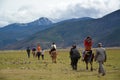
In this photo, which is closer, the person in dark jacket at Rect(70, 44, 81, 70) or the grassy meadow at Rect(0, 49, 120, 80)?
the grassy meadow at Rect(0, 49, 120, 80)

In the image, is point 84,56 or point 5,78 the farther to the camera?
point 84,56

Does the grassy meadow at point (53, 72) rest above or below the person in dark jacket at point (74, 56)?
below

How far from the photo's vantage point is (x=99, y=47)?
80.1 ft

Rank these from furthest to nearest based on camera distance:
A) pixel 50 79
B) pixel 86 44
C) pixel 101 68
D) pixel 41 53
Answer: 1. pixel 41 53
2. pixel 86 44
3. pixel 101 68
4. pixel 50 79

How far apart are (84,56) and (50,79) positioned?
6.90 meters

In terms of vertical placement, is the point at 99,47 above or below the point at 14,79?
above

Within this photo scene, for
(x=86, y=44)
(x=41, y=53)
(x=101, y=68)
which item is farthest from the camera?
(x=41, y=53)

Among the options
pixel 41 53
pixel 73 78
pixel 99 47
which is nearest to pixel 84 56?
pixel 99 47

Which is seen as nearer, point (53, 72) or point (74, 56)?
point (53, 72)

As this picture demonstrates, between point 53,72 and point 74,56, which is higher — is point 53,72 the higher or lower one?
the lower one

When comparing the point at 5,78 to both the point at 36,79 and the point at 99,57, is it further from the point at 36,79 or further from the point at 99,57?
the point at 99,57

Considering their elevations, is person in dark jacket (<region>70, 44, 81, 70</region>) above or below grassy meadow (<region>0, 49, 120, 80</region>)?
above

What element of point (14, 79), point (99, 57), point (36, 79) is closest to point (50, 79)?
point (36, 79)

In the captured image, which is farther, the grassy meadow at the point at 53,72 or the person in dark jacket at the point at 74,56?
the person in dark jacket at the point at 74,56
